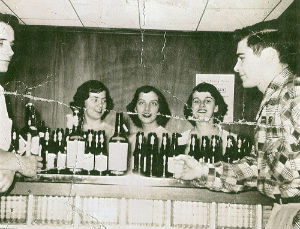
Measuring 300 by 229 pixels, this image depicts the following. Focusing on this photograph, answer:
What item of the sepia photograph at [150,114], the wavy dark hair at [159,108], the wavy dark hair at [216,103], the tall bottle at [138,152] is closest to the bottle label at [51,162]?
the sepia photograph at [150,114]

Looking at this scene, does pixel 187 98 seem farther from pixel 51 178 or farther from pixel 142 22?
pixel 51 178

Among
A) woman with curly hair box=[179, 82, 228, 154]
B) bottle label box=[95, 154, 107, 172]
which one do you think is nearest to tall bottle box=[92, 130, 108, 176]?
bottle label box=[95, 154, 107, 172]

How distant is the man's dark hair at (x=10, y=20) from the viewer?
88.3 inches

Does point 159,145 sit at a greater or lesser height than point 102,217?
greater

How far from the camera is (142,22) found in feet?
8.41

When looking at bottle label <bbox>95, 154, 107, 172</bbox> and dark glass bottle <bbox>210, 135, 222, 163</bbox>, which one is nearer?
bottle label <bbox>95, 154, 107, 172</bbox>

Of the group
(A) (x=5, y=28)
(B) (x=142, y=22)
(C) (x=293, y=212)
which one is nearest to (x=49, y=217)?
(A) (x=5, y=28)

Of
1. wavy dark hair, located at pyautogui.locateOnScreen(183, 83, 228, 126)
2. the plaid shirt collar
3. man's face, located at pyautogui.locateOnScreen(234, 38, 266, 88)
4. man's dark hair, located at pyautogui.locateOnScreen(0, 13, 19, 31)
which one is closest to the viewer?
the plaid shirt collar

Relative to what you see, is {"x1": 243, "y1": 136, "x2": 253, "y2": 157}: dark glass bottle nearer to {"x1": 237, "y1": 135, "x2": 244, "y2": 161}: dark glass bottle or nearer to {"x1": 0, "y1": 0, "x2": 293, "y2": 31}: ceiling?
{"x1": 237, "y1": 135, "x2": 244, "y2": 161}: dark glass bottle

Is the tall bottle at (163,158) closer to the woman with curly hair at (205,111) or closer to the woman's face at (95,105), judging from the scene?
the woman with curly hair at (205,111)

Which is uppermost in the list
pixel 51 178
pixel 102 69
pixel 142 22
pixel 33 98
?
pixel 142 22

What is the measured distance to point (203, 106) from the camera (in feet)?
8.34

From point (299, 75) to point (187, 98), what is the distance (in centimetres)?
113

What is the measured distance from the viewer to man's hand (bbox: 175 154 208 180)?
66.4 inches
